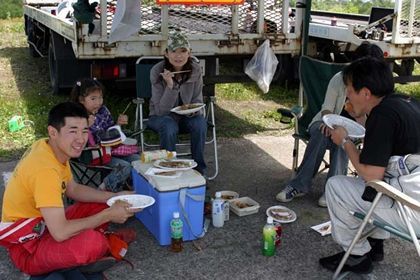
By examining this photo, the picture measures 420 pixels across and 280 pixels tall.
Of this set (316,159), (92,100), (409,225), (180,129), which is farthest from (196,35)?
(409,225)

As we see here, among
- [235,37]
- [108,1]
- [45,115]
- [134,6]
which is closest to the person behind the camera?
[134,6]

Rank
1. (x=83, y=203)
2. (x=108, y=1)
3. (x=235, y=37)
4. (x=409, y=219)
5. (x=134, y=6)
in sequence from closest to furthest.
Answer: (x=409, y=219) < (x=83, y=203) < (x=134, y=6) < (x=108, y=1) < (x=235, y=37)

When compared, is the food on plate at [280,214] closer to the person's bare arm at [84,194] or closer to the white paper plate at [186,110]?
the white paper plate at [186,110]

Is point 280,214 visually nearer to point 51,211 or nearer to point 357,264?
point 357,264

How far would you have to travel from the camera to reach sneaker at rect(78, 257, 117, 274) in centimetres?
262

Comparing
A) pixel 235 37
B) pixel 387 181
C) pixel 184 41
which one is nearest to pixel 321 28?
pixel 235 37

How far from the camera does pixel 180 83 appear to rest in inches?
160

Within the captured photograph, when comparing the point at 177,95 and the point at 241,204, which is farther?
the point at 177,95

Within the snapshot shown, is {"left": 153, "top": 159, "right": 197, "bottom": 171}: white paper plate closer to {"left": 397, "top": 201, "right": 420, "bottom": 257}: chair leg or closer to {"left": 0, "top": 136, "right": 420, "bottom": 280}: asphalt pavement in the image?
{"left": 0, "top": 136, "right": 420, "bottom": 280}: asphalt pavement

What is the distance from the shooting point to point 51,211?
241 cm

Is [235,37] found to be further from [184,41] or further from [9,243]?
[9,243]

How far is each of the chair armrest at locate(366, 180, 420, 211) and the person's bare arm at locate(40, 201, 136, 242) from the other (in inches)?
45.9

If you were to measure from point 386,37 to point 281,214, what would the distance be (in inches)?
127

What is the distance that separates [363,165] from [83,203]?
150cm
